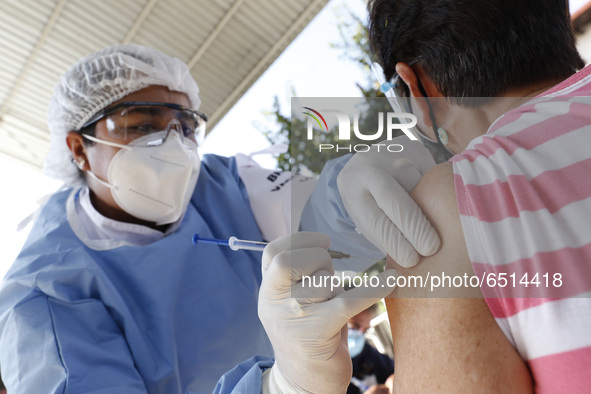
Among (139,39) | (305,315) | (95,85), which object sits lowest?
(305,315)

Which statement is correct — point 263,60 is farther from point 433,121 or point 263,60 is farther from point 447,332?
point 447,332

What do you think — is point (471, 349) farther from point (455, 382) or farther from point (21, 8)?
point (21, 8)

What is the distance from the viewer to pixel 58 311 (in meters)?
1.58

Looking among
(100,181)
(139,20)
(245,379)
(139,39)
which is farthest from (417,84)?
(139,39)

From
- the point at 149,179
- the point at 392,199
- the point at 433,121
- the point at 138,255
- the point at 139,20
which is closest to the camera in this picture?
the point at 392,199

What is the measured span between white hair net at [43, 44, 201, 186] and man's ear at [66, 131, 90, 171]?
42 mm

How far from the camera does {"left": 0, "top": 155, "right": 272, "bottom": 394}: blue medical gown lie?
149 cm

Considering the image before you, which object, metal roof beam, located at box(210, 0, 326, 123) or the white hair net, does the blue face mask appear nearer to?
the white hair net

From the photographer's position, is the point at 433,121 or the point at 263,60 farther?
the point at 263,60

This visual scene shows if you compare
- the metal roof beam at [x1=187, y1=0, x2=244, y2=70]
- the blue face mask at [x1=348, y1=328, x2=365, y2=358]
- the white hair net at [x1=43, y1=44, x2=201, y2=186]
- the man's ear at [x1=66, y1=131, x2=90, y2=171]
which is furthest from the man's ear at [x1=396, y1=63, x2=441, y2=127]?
the metal roof beam at [x1=187, y1=0, x2=244, y2=70]

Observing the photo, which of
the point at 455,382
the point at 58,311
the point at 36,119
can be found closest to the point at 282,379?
the point at 455,382

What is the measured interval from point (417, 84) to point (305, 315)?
566 mm

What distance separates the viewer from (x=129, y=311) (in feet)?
5.58

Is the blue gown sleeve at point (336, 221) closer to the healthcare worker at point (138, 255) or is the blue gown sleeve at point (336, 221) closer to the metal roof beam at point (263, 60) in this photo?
the healthcare worker at point (138, 255)
